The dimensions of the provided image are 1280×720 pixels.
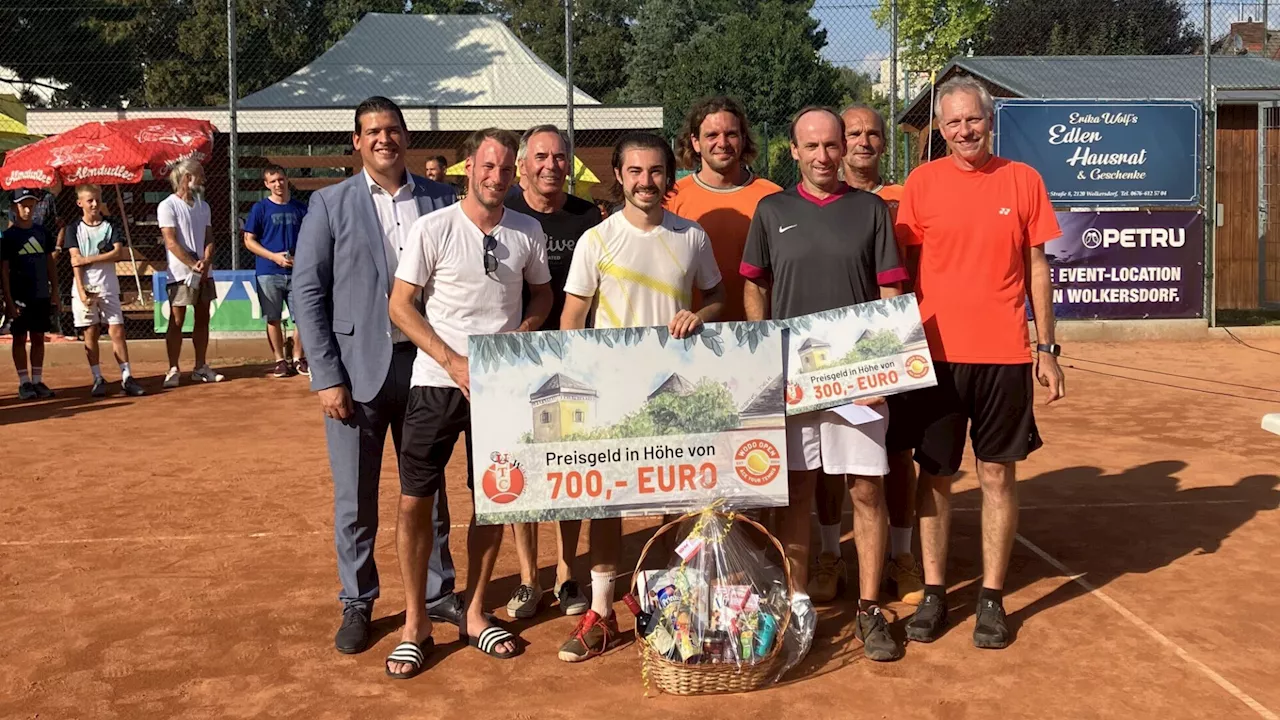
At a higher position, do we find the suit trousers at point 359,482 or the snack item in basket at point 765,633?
the suit trousers at point 359,482

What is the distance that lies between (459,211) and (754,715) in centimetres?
209

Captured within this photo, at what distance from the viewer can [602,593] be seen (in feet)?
15.9

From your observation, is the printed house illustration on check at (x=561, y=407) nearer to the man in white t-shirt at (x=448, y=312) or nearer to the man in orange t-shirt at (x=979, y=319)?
the man in white t-shirt at (x=448, y=312)

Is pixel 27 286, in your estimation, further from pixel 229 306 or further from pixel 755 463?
pixel 755 463

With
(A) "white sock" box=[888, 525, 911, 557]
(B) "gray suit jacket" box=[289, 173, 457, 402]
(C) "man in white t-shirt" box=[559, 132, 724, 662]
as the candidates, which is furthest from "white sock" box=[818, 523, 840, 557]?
(B) "gray suit jacket" box=[289, 173, 457, 402]

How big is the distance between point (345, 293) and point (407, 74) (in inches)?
858

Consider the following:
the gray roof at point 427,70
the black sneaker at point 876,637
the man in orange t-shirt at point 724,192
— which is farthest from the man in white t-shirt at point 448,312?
the gray roof at point 427,70

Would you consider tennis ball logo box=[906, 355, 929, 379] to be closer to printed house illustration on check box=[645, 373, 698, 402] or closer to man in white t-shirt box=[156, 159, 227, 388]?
printed house illustration on check box=[645, 373, 698, 402]

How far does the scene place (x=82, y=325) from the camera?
39.0ft

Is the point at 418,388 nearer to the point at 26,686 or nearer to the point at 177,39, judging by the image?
the point at 26,686

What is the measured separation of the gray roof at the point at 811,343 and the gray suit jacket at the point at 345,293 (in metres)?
1.60

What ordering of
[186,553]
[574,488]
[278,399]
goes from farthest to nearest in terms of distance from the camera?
[278,399], [186,553], [574,488]

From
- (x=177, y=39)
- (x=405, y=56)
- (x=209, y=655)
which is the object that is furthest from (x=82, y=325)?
(x=177, y=39)

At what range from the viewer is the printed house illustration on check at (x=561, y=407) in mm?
4473
